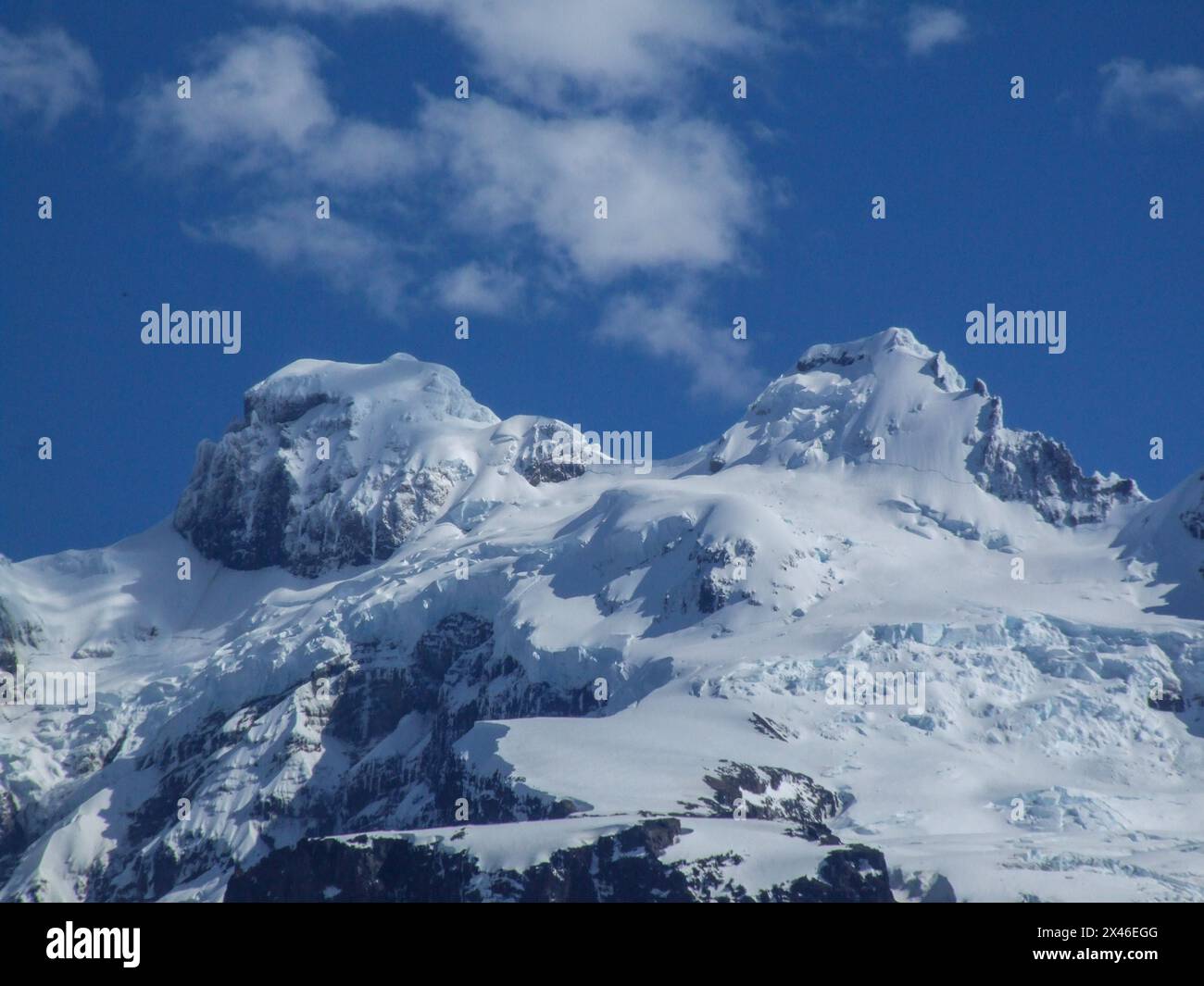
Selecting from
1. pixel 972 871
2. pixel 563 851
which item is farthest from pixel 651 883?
pixel 972 871
